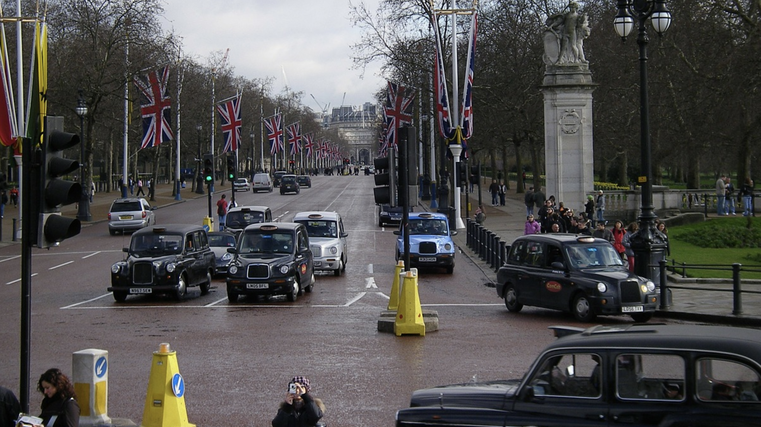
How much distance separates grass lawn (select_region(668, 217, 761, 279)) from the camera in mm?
25917

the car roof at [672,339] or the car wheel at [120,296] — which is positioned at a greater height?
the car roof at [672,339]

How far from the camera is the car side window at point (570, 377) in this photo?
6773 mm

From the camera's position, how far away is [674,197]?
43156 mm

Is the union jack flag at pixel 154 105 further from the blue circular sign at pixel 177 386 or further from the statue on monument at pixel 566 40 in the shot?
the blue circular sign at pixel 177 386

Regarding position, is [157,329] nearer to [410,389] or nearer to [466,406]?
[410,389]

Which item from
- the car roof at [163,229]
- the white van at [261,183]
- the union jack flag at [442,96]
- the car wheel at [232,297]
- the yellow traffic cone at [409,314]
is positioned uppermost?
the union jack flag at [442,96]

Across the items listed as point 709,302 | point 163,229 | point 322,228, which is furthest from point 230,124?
point 709,302

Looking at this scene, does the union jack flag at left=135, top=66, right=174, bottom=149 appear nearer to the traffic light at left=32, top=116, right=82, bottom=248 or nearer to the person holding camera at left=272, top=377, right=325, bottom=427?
the traffic light at left=32, top=116, right=82, bottom=248

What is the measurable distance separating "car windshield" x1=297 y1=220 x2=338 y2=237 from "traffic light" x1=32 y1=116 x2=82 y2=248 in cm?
1910

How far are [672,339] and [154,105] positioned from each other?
1877 inches

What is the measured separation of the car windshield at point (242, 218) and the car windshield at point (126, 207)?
10088mm

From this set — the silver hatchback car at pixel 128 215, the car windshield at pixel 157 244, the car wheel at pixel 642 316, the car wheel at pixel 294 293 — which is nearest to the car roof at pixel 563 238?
the car wheel at pixel 642 316

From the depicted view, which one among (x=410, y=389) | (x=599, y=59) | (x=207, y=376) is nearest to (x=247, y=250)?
(x=207, y=376)

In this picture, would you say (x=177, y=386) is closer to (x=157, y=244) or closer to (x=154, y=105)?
(x=157, y=244)
